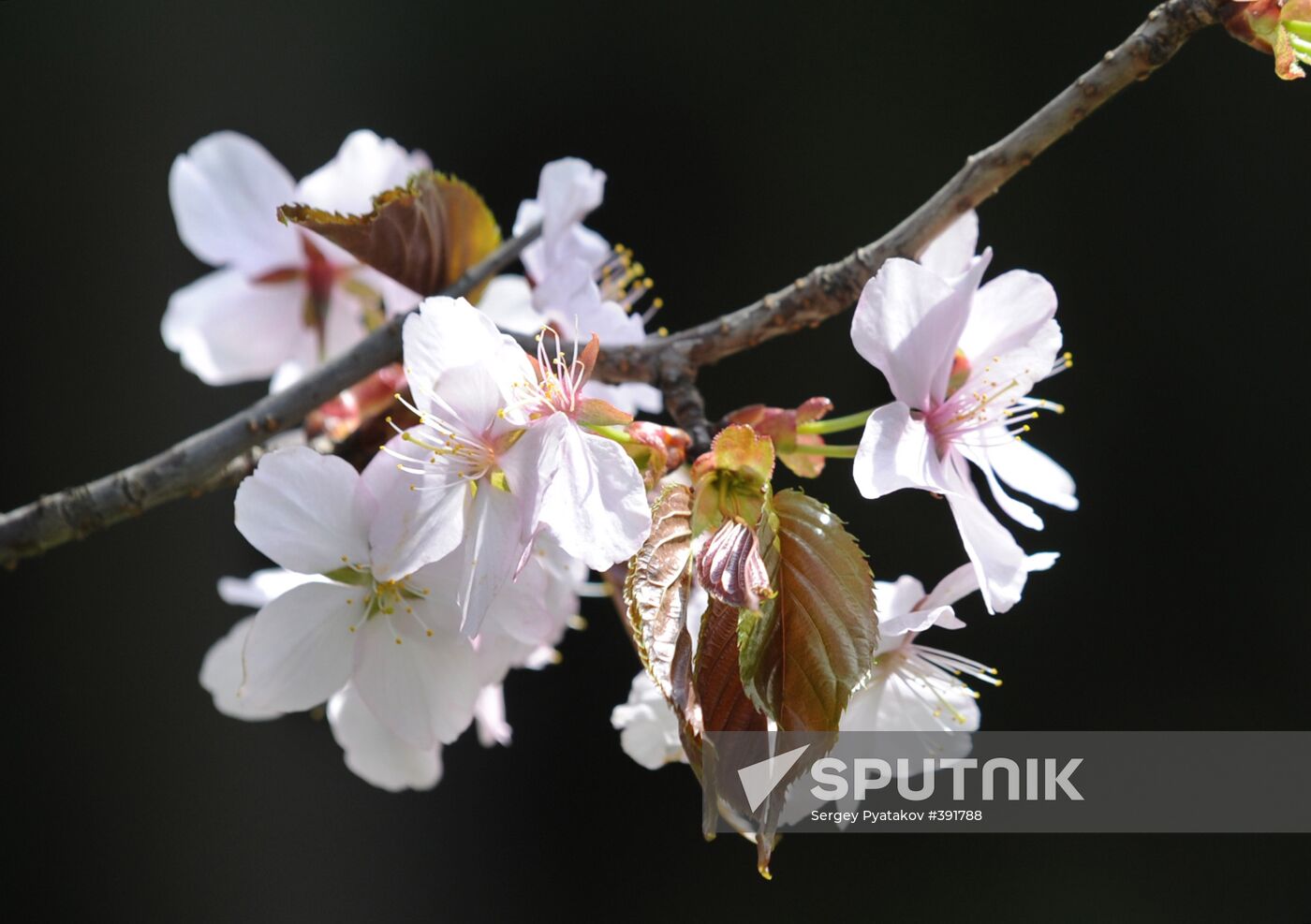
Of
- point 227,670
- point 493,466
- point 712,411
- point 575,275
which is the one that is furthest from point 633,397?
point 712,411

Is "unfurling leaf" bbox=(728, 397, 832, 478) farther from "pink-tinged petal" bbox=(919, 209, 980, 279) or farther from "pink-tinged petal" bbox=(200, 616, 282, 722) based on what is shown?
"pink-tinged petal" bbox=(200, 616, 282, 722)

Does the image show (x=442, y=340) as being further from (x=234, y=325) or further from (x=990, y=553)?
(x=234, y=325)

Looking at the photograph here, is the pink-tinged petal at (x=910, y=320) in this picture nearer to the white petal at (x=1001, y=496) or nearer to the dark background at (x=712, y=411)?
the white petal at (x=1001, y=496)

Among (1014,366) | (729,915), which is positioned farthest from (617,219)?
(1014,366)

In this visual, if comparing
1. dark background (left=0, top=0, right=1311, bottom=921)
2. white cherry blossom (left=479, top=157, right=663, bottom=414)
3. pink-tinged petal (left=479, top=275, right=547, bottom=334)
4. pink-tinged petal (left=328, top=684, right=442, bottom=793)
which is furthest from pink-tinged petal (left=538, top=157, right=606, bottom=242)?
dark background (left=0, top=0, right=1311, bottom=921)

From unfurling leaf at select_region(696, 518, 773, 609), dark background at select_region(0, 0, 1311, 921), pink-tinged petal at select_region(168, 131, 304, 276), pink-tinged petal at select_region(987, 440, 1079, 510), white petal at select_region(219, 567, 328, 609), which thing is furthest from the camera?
dark background at select_region(0, 0, 1311, 921)

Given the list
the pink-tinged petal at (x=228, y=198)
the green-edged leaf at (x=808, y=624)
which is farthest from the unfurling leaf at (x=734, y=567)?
the pink-tinged petal at (x=228, y=198)

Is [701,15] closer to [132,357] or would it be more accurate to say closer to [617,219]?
[617,219]
